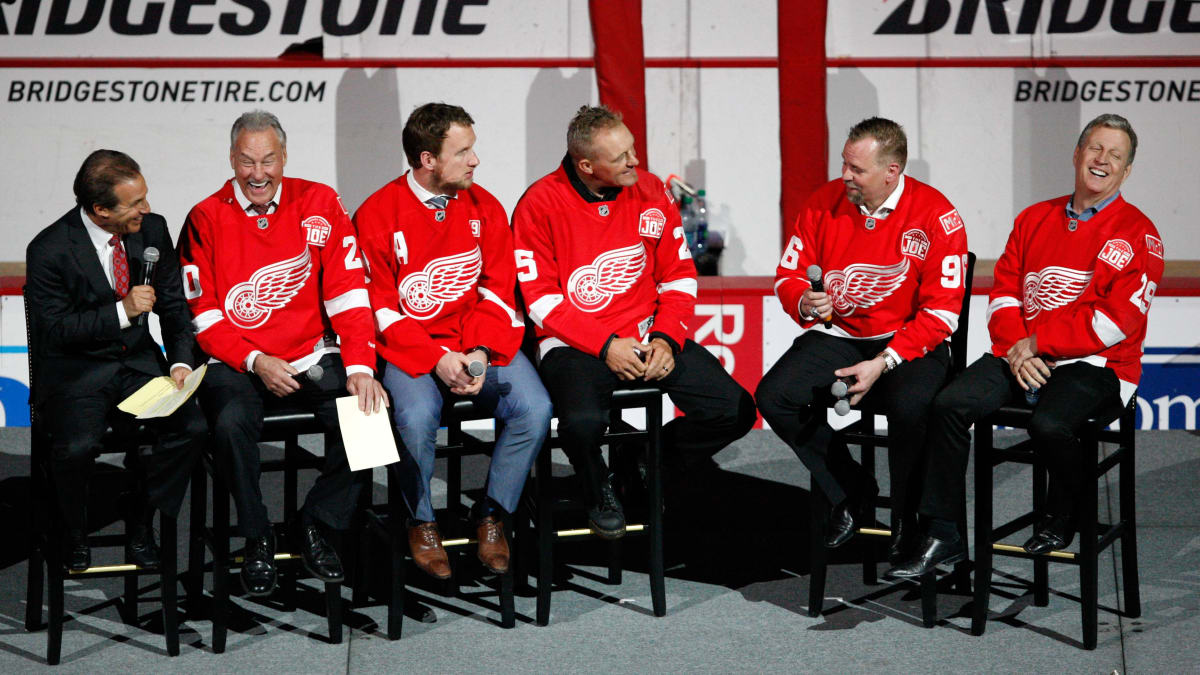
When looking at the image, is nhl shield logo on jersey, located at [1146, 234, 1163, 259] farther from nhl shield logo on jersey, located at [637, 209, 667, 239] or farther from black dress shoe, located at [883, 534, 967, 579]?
nhl shield logo on jersey, located at [637, 209, 667, 239]

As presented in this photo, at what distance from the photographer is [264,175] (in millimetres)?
4012

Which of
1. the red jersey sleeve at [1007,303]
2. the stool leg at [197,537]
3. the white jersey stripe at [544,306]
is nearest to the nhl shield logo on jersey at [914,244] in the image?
the red jersey sleeve at [1007,303]

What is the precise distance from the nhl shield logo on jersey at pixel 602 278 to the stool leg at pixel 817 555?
34.0 inches

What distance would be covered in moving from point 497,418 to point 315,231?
78 centimetres

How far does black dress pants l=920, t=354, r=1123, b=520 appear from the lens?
3.82 m

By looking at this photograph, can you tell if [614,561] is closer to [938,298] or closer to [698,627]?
[698,627]

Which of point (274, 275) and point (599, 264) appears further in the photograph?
point (599, 264)

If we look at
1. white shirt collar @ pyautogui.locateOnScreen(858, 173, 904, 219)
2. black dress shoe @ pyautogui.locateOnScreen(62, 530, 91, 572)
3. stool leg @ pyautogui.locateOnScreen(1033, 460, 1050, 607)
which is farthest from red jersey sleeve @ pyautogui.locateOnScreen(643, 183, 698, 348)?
black dress shoe @ pyautogui.locateOnScreen(62, 530, 91, 572)

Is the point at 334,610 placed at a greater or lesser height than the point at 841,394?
lesser

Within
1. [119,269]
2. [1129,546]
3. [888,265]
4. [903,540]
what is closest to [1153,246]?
[888,265]

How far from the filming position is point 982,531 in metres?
3.90

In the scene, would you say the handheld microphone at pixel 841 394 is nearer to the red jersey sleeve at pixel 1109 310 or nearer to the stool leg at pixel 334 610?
the red jersey sleeve at pixel 1109 310

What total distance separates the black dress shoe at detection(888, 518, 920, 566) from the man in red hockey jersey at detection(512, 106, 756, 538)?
56cm

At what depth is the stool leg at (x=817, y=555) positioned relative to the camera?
4.05m
